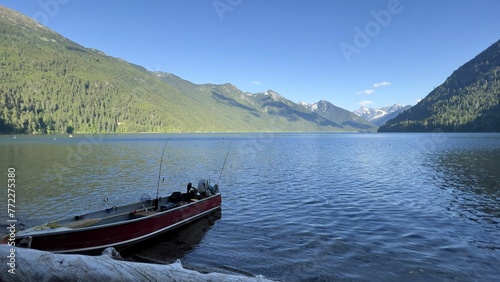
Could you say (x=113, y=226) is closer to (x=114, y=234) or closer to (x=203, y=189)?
(x=114, y=234)

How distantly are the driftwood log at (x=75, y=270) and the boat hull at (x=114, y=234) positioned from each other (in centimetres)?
573

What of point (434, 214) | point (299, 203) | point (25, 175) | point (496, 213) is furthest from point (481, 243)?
point (25, 175)

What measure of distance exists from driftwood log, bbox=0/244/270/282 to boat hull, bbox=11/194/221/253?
5728 mm

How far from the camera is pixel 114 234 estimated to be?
13.3m

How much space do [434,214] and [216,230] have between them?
14.4 metres

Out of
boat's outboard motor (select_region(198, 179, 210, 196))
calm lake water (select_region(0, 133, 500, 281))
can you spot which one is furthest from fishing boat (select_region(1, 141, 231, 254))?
calm lake water (select_region(0, 133, 500, 281))

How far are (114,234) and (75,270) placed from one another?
26.6 ft

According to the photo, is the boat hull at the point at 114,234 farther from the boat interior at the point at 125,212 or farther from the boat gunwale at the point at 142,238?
the boat interior at the point at 125,212

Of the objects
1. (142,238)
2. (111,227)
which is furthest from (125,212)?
(111,227)

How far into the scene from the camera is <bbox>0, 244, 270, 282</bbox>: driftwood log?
5777 millimetres

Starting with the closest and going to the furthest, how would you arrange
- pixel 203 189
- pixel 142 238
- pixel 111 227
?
pixel 111 227
pixel 142 238
pixel 203 189

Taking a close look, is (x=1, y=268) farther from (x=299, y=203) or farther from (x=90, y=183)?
(x=90, y=183)

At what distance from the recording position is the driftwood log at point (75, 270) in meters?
5.78

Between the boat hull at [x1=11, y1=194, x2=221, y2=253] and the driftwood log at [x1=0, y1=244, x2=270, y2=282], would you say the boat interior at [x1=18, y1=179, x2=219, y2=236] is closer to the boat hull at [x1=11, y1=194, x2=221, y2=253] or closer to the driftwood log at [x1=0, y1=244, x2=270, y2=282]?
the boat hull at [x1=11, y1=194, x2=221, y2=253]
